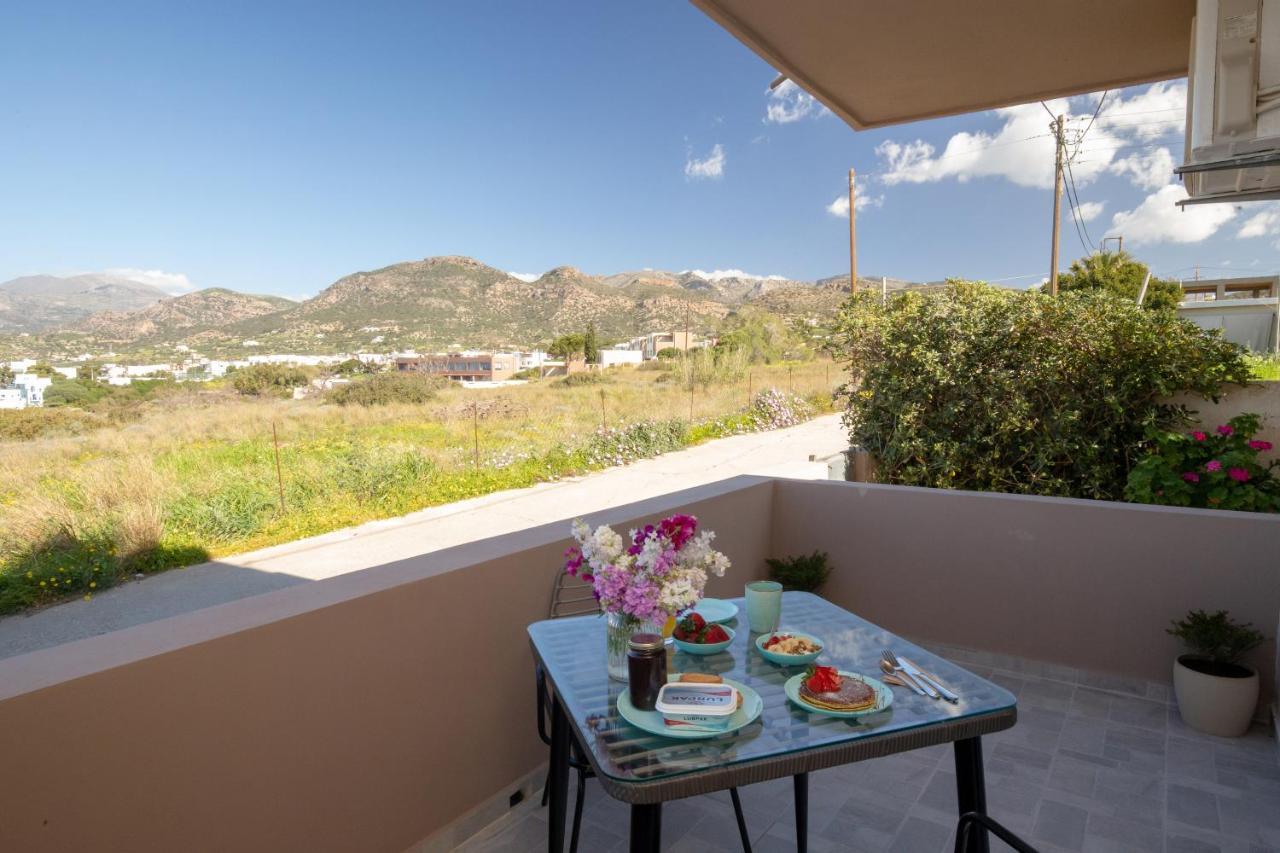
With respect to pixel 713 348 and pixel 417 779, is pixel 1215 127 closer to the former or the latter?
pixel 417 779

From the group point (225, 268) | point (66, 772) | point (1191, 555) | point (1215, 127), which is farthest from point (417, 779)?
point (225, 268)

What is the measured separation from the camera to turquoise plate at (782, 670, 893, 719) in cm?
125

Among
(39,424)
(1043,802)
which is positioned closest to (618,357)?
(39,424)

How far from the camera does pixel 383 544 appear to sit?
20.9 ft

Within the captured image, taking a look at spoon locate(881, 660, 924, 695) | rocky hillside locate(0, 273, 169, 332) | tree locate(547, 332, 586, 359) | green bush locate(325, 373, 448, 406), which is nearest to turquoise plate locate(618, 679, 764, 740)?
spoon locate(881, 660, 924, 695)

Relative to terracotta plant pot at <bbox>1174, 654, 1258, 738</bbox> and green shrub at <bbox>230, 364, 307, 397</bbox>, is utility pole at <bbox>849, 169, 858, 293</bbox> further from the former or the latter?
green shrub at <bbox>230, 364, 307, 397</bbox>

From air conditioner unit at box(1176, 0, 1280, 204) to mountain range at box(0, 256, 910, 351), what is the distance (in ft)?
67.5

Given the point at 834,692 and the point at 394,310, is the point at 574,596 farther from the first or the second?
the point at 394,310

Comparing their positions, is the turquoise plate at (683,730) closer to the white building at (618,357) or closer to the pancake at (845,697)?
the pancake at (845,697)

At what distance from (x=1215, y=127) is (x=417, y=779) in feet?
10.2

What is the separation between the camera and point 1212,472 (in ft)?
10.3

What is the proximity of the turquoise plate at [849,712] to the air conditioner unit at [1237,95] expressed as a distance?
185cm

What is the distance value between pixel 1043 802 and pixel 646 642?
167cm

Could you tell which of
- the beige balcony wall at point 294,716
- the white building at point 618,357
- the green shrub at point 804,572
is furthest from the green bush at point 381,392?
the beige balcony wall at point 294,716
